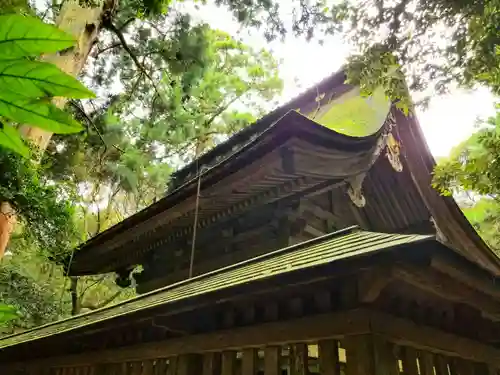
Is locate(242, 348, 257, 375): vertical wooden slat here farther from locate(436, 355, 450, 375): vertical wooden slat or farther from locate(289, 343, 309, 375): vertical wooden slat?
locate(436, 355, 450, 375): vertical wooden slat

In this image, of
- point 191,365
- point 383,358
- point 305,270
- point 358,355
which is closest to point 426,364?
point 383,358

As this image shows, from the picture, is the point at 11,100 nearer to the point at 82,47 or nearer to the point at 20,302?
the point at 82,47

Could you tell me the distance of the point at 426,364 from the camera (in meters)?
2.82

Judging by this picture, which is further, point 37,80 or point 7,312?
point 7,312

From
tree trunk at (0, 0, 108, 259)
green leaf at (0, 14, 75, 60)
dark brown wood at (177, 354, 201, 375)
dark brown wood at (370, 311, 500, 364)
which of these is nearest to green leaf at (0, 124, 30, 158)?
green leaf at (0, 14, 75, 60)

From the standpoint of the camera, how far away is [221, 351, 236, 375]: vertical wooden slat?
3.18 m

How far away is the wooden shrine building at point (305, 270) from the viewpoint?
8.09ft

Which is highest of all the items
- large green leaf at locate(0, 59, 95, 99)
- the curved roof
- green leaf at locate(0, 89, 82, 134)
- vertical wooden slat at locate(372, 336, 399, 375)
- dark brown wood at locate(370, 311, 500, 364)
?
the curved roof

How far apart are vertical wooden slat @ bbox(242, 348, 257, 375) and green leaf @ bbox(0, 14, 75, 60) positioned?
9.11 feet

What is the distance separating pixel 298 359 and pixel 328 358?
24cm

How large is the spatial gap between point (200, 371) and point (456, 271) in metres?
2.25

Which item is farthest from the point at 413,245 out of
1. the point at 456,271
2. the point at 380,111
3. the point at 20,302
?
the point at 20,302

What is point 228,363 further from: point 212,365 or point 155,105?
point 155,105

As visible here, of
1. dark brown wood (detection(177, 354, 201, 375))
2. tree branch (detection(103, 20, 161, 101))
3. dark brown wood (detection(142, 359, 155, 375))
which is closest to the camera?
dark brown wood (detection(177, 354, 201, 375))
